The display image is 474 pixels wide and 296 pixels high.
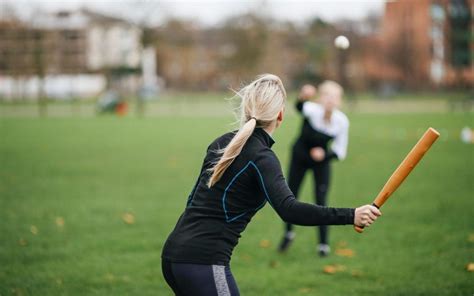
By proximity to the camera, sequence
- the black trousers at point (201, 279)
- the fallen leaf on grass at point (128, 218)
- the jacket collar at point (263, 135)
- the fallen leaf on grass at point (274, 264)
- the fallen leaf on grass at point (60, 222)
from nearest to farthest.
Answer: the black trousers at point (201, 279)
the jacket collar at point (263, 135)
the fallen leaf on grass at point (274, 264)
the fallen leaf on grass at point (60, 222)
the fallen leaf on grass at point (128, 218)

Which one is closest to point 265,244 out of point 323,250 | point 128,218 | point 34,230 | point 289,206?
point 323,250

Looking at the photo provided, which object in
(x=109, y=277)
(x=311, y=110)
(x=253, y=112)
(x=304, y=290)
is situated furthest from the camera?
(x=311, y=110)

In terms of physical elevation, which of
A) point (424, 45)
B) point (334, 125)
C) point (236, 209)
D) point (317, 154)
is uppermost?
point (424, 45)

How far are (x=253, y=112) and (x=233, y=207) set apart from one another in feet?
2.13

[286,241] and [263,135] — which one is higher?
[263,135]

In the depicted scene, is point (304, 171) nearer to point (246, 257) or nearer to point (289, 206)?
point (246, 257)

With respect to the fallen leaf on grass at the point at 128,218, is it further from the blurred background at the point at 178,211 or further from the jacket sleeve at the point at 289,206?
the jacket sleeve at the point at 289,206

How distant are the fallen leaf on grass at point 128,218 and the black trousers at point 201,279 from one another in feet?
21.9

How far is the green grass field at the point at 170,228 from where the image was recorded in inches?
279

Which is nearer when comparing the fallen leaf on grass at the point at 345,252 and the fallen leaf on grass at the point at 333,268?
the fallen leaf on grass at the point at 333,268

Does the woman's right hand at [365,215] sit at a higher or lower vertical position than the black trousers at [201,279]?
higher

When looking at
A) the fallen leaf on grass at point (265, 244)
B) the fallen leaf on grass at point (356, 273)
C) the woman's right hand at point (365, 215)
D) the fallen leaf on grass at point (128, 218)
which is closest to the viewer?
the woman's right hand at point (365, 215)

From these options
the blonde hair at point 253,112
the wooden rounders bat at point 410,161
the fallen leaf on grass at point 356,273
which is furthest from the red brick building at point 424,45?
the blonde hair at point 253,112

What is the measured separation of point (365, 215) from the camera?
3744 millimetres
